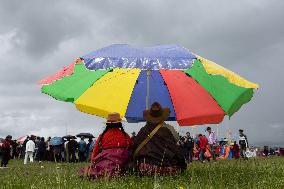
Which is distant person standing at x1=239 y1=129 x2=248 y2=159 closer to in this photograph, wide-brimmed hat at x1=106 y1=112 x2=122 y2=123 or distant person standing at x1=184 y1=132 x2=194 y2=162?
distant person standing at x1=184 y1=132 x2=194 y2=162

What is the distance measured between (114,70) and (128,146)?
1785mm

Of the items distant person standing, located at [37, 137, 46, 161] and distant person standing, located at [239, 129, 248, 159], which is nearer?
distant person standing, located at [239, 129, 248, 159]

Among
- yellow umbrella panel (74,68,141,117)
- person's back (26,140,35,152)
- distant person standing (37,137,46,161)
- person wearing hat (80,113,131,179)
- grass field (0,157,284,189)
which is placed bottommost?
grass field (0,157,284,189)

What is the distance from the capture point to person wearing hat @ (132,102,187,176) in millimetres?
10578

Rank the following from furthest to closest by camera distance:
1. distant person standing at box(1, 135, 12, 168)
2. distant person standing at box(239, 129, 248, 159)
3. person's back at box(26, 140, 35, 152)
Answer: person's back at box(26, 140, 35, 152), distant person standing at box(239, 129, 248, 159), distant person standing at box(1, 135, 12, 168)

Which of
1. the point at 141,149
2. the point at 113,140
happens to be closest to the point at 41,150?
the point at 113,140

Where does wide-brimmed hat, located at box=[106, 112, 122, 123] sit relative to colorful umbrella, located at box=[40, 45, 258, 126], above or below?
below

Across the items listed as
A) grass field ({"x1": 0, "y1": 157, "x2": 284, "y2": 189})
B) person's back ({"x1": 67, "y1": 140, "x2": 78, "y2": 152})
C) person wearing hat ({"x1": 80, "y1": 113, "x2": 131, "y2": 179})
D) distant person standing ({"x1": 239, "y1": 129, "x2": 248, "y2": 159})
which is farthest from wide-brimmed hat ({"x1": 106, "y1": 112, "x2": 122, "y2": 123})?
person's back ({"x1": 67, "y1": 140, "x2": 78, "y2": 152})

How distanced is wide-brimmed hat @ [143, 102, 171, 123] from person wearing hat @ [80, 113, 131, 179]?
660mm

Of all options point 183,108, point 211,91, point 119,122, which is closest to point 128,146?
point 119,122

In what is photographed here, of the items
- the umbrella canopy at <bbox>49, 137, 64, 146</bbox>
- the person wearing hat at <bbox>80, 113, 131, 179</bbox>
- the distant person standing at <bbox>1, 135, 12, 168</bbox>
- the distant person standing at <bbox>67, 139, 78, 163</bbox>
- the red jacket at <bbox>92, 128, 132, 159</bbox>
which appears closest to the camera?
the person wearing hat at <bbox>80, 113, 131, 179</bbox>

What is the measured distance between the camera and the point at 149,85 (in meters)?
11.9

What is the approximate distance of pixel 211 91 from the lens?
11.8 m

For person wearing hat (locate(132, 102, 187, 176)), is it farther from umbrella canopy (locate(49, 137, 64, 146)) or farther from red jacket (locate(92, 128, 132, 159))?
umbrella canopy (locate(49, 137, 64, 146))
